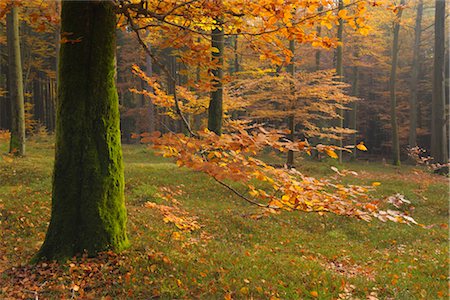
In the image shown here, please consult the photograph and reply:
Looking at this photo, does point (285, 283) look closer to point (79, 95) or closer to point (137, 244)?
point (137, 244)

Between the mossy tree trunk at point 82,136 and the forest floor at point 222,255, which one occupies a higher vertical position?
the mossy tree trunk at point 82,136

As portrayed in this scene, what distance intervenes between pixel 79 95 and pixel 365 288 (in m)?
5.24

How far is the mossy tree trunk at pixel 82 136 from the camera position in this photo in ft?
16.8

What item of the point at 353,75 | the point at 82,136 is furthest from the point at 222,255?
the point at 353,75

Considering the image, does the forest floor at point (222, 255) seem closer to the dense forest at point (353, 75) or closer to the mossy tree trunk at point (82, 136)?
the mossy tree trunk at point (82, 136)

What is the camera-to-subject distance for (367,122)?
38.8 m

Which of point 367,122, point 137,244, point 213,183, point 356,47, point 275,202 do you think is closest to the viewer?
point 275,202

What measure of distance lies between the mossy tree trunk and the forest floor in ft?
1.31

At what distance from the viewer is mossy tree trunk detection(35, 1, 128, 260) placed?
511 centimetres

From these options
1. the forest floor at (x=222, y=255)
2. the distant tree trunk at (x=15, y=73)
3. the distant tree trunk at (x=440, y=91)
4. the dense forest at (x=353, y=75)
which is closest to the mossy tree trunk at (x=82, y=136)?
the forest floor at (x=222, y=255)

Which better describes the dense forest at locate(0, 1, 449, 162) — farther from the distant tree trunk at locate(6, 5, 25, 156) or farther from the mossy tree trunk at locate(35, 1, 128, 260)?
the mossy tree trunk at locate(35, 1, 128, 260)

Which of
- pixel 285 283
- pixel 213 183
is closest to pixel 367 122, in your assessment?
pixel 213 183

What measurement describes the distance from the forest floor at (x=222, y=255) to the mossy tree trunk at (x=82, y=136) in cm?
40

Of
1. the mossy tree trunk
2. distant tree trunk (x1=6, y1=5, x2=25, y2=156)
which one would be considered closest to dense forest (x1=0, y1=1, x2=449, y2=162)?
distant tree trunk (x1=6, y1=5, x2=25, y2=156)
